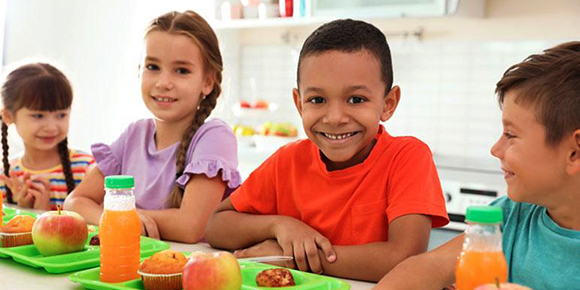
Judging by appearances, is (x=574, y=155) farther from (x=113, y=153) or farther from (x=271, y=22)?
(x=271, y=22)

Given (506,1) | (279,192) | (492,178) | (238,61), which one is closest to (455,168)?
(492,178)

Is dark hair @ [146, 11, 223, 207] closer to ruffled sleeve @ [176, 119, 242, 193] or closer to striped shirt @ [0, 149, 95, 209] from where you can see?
ruffled sleeve @ [176, 119, 242, 193]

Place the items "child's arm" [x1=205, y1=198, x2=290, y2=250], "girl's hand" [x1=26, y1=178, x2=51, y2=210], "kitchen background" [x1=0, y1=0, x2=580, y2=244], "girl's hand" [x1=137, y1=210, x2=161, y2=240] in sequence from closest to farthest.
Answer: "child's arm" [x1=205, y1=198, x2=290, y2=250]
"girl's hand" [x1=137, y1=210, x2=161, y2=240]
"girl's hand" [x1=26, y1=178, x2=51, y2=210]
"kitchen background" [x1=0, y1=0, x2=580, y2=244]

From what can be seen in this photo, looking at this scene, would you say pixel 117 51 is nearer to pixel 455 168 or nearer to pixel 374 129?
pixel 455 168

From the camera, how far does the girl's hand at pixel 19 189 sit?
2209mm

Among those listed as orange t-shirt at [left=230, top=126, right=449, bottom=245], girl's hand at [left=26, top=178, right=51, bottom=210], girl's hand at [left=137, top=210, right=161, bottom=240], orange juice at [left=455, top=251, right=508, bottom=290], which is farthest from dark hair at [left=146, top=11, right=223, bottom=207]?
orange juice at [left=455, top=251, right=508, bottom=290]

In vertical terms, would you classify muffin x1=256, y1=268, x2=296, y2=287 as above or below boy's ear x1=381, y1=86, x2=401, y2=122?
below

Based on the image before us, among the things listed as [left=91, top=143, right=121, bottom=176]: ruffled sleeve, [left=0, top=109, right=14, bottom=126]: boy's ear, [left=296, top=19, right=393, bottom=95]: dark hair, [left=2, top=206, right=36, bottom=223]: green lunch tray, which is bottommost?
[left=2, top=206, right=36, bottom=223]: green lunch tray

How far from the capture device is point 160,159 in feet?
6.62

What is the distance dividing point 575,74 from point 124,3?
3132mm

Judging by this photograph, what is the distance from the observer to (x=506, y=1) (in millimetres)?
3361

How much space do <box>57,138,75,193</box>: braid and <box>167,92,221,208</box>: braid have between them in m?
0.64

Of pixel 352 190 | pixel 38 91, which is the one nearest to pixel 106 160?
pixel 38 91

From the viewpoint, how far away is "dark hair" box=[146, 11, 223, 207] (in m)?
1.94
